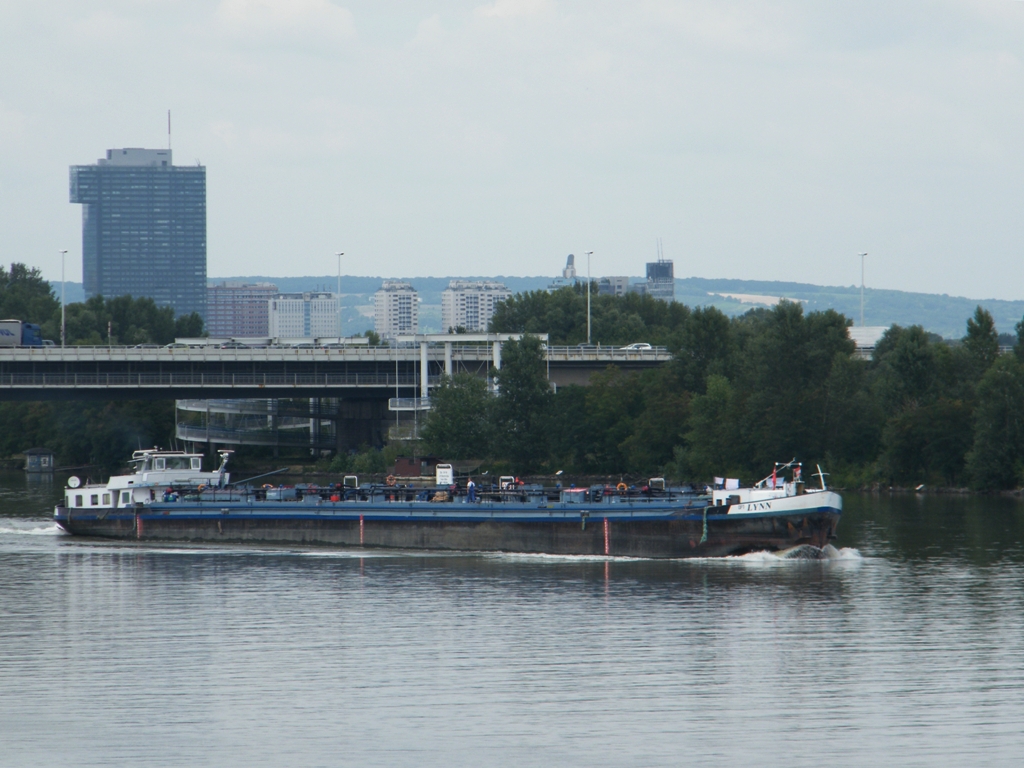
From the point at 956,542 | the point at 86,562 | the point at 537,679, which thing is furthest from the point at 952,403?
the point at 537,679

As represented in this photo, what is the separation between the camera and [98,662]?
34.7 meters

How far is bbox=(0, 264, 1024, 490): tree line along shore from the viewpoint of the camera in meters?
87.1

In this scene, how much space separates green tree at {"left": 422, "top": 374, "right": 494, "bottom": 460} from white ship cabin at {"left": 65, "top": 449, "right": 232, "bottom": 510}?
29538 mm

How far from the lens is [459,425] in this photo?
3733 inches

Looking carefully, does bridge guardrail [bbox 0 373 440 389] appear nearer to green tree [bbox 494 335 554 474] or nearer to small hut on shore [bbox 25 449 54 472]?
green tree [bbox 494 335 554 474]

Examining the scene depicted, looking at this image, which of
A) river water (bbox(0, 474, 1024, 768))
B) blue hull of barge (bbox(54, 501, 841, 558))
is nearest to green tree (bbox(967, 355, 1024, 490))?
river water (bbox(0, 474, 1024, 768))

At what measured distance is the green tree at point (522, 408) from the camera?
9538 centimetres

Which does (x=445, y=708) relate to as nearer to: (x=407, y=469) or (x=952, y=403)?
(x=407, y=469)

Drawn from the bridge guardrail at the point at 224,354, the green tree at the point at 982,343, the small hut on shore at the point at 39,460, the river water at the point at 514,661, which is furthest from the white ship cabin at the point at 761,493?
the small hut on shore at the point at 39,460

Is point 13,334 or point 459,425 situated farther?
point 13,334

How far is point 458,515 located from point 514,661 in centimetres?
2110

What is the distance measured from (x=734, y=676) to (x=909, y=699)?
4.34 m

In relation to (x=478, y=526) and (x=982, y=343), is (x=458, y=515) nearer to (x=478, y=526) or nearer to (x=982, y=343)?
(x=478, y=526)

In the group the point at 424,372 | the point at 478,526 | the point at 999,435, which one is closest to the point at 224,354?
the point at 424,372
